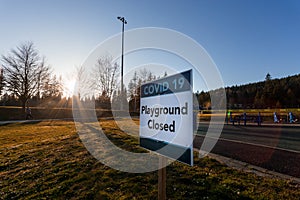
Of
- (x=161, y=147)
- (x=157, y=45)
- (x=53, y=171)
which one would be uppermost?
(x=157, y=45)

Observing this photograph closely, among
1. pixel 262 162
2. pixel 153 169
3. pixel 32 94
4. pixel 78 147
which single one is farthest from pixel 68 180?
pixel 32 94

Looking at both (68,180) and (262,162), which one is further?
(262,162)

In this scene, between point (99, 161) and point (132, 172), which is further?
point (99, 161)

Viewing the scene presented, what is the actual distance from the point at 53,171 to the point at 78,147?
7.04 ft

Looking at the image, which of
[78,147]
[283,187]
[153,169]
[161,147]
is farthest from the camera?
[78,147]

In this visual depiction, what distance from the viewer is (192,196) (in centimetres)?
295

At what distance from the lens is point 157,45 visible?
198 inches

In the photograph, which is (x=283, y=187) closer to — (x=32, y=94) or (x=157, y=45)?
(x=157, y=45)

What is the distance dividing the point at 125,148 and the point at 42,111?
3111cm

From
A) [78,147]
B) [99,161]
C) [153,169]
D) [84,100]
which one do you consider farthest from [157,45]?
[84,100]

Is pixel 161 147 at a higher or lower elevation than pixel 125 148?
higher

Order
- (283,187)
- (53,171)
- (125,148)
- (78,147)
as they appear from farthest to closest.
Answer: (78,147), (125,148), (53,171), (283,187)

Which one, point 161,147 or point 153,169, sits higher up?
point 161,147

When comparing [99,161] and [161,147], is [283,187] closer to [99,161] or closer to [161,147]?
[161,147]
